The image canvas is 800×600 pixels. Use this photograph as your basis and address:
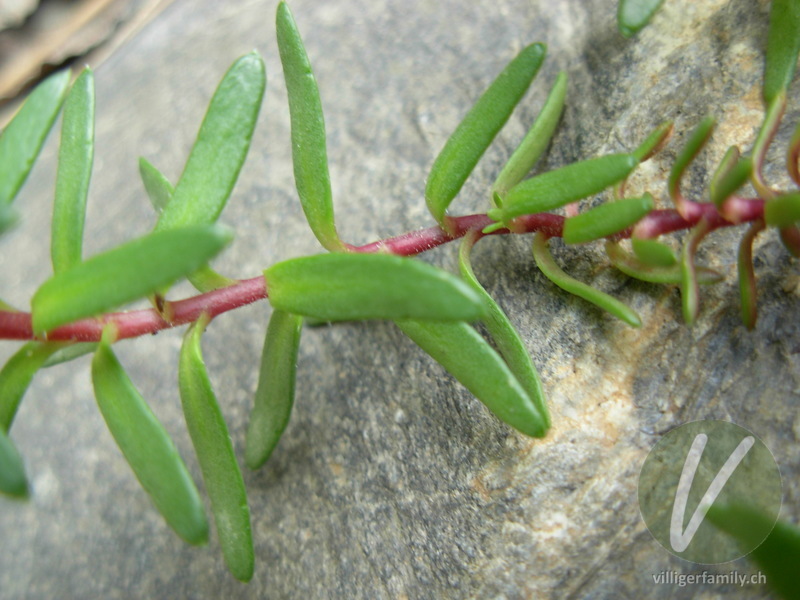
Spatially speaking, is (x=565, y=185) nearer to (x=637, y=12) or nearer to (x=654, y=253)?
(x=654, y=253)

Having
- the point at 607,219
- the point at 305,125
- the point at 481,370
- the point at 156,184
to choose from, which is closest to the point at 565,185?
the point at 607,219

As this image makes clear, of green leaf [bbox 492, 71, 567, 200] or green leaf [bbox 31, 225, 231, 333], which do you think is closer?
green leaf [bbox 31, 225, 231, 333]

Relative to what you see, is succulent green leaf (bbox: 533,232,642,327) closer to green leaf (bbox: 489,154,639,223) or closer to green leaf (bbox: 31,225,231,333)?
green leaf (bbox: 489,154,639,223)

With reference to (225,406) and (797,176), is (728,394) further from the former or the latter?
(225,406)

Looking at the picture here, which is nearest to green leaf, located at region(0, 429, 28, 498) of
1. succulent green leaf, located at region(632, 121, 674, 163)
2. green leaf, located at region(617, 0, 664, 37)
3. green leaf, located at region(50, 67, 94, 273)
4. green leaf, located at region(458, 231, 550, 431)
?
green leaf, located at region(50, 67, 94, 273)

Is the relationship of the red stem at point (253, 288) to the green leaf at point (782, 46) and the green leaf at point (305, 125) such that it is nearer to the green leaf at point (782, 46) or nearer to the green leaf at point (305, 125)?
the green leaf at point (305, 125)

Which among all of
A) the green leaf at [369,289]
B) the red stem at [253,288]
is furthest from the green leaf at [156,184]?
the green leaf at [369,289]

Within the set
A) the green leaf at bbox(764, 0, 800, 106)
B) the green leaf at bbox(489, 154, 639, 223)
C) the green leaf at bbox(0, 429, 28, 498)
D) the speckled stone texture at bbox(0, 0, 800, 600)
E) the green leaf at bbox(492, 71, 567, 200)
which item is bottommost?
the speckled stone texture at bbox(0, 0, 800, 600)
